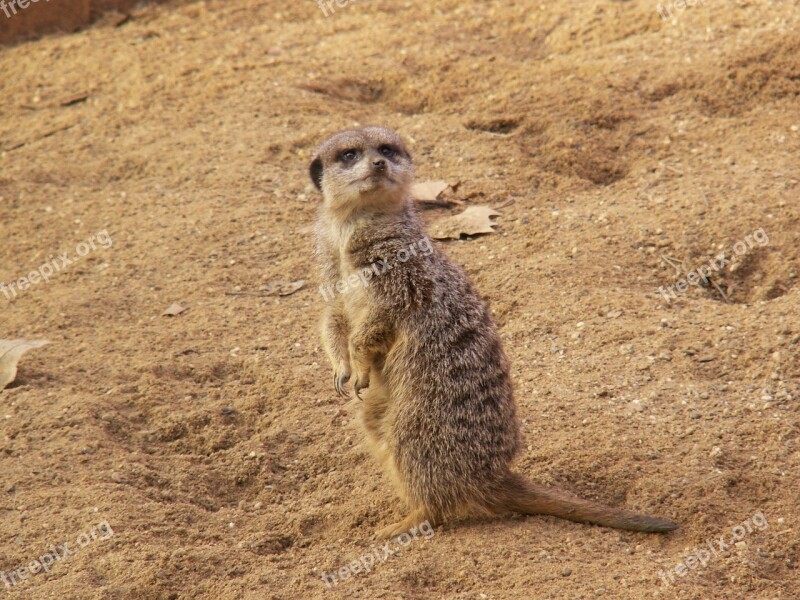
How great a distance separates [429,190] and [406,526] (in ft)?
8.01

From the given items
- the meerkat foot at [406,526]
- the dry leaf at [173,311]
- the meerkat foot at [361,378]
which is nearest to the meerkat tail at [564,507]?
the meerkat foot at [406,526]

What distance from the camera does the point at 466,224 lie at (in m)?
4.91

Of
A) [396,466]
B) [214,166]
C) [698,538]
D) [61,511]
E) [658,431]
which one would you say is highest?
[214,166]

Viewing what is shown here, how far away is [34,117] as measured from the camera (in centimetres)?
653

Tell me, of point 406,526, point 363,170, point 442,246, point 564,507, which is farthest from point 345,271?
point 442,246

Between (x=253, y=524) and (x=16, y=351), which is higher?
(x=16, y=351)

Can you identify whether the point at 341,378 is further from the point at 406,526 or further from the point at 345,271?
the point at 406,526

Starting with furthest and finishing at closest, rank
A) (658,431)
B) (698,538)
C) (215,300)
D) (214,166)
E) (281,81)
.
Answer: (281,81) → (214,166) → (215,300) → (658,431) → (698,538)

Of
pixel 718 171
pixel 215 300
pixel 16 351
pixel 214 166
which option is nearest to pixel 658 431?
pixel 718 171

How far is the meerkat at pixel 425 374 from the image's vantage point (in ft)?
10.4

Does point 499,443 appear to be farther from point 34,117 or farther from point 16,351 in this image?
point 34,117

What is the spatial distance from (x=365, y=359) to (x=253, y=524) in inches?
29.3

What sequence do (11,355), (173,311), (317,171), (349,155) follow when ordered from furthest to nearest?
(173,311)
(11,355)
(317,171)
(349,155)

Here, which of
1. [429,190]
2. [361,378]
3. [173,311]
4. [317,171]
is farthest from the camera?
[429,190]
